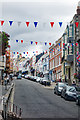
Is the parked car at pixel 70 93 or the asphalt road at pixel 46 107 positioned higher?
the parked car at pixel 70 93

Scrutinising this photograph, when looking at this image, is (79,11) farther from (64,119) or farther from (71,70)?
(64,119)

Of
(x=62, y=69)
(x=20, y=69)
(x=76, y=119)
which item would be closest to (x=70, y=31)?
(x=62, y=69)

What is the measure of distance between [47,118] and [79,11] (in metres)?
31.8

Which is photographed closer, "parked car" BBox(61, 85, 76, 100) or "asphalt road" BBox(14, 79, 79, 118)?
"asphalt road" BBox(14, 79, 79, 118)

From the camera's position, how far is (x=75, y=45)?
135 ft

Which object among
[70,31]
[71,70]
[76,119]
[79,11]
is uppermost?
[79,11]

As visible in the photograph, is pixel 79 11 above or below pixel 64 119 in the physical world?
above

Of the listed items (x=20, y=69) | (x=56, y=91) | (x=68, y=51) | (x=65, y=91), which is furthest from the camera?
(x=20, y=69)

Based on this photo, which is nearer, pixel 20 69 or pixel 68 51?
pixel 68 51

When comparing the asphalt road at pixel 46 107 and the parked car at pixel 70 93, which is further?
the parked car at pixel 70 93

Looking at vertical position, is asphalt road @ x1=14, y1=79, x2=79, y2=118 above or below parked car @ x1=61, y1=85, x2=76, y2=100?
below

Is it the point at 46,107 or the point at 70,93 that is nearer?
the point at 46,107

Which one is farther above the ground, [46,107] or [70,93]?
[70,93]

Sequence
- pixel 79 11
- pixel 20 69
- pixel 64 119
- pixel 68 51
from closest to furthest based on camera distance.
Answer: pixel 64 119, pixel 79 11, pixel 68 51, pixel 20 69
